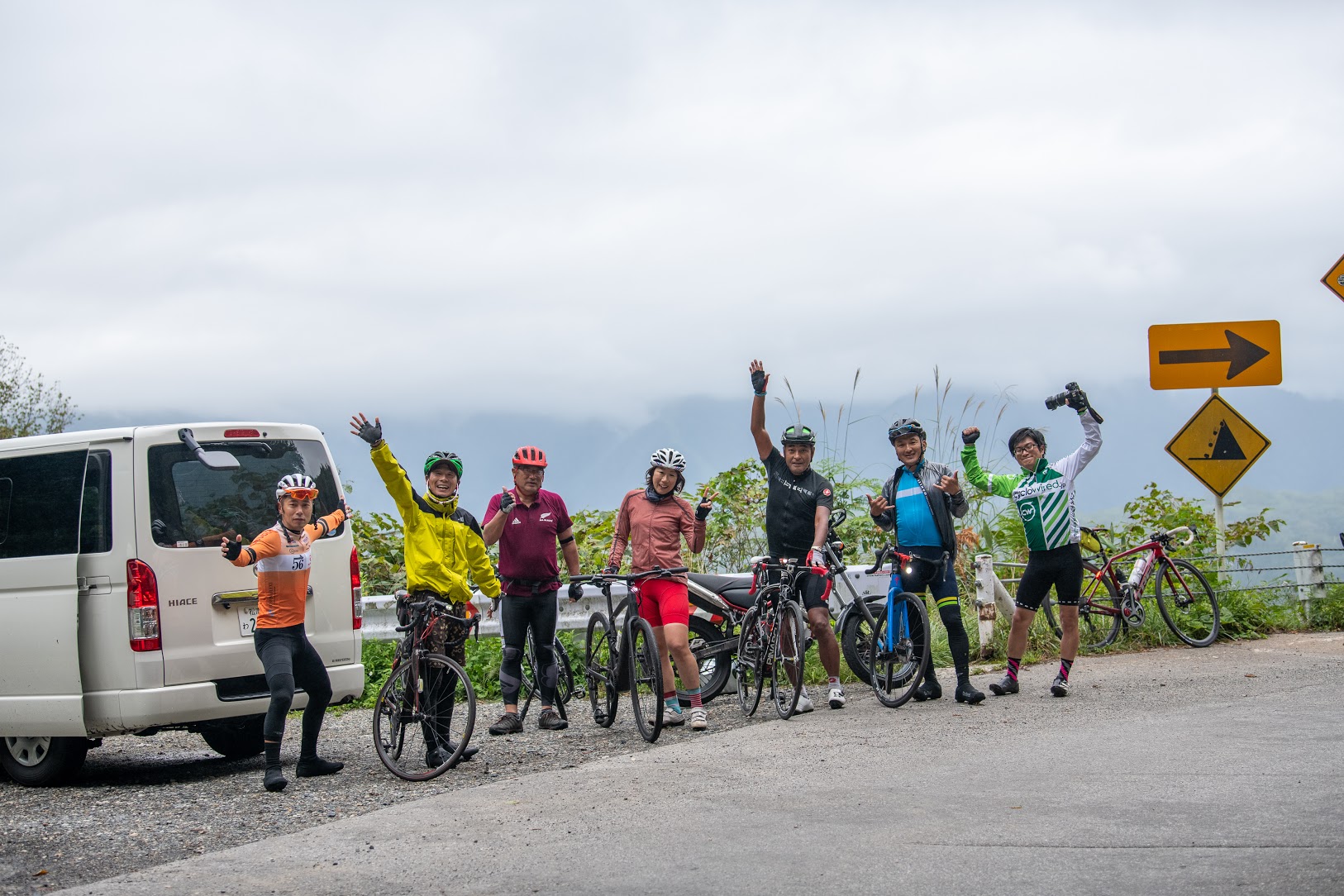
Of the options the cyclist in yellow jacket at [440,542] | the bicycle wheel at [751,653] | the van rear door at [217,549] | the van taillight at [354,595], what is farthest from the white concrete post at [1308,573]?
the van rear door at [217,549]

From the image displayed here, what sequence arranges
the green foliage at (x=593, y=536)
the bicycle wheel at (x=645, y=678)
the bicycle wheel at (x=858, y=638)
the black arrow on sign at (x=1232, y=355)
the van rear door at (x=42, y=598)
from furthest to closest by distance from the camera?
the green foliage at (x=593, y=536)
the black arrow on sign at (x=1232, y=355)
the bicycle wheel at (x=858, y=638)
the bicycle wheel at (x=645, y=678)
the van rear door at (x=42, y=598)

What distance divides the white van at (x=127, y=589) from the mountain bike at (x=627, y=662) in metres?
2.01

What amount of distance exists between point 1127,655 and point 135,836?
9170 mm

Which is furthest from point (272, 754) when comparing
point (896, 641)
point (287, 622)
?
point (896, 641)

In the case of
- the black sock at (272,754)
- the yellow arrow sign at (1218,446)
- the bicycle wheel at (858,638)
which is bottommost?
the black sock at (272,754)

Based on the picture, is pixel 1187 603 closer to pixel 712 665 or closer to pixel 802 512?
pixel 802 512

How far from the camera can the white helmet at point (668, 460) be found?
32.0 ft

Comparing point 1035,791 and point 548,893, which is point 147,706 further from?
point 1035,791

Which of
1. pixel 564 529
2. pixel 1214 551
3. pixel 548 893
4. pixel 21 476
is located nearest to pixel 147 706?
pixel 21 476

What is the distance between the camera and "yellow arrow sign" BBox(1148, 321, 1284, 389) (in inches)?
553

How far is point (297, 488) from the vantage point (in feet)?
26.5

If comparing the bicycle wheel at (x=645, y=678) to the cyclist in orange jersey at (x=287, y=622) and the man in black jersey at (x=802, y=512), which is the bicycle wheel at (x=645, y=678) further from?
the cyclist in orange jersey at (x=287, y=622)

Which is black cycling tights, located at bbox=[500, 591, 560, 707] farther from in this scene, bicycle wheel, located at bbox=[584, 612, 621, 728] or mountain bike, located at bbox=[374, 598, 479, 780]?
mountain bike, located at bbox=[374, 598, 479, 780]

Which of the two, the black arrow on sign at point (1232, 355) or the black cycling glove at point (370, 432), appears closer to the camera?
the black cycling glove at point (370, 432)
